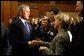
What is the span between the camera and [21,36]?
2543mm

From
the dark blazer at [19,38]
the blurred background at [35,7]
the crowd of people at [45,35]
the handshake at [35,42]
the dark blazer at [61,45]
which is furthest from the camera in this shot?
the blurred background at [35,7]

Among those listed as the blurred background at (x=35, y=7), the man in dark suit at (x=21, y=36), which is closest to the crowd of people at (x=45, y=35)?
the man in dark suit at (x=21, y=36)

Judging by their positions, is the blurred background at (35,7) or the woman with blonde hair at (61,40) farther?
the blurred background at (35,7)

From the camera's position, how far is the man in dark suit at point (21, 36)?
8.11 ft

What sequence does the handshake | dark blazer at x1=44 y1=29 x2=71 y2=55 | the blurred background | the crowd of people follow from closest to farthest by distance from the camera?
the crowd of people → dark blazer at x1=44 y1=29 x2=71 y2=55 → the handshake → the blurred background

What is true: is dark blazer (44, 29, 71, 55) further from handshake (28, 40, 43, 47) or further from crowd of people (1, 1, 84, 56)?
A: handshake (28, 40, 43, 47)

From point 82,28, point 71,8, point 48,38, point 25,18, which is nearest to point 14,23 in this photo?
point 25,18

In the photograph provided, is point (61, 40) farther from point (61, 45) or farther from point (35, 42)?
point (35, 42)

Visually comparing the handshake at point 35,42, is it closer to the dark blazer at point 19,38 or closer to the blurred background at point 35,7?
the dark blazer at point 19,38

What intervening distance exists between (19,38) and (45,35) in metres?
0.60

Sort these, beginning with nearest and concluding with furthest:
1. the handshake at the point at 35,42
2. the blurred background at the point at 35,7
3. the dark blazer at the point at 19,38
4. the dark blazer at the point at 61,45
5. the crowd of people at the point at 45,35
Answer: the crowd of people at the point at 45,35 → the dark blazer at the point at 61,45 → the handshake at the point at 35,42 → the dark blazer at the point at 19,38 → the blurred background at the point at 35,7

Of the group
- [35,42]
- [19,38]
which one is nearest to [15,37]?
[19,38]

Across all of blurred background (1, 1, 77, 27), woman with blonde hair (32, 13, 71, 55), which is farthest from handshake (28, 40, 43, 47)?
blurred background (1, 1, 77, 27)

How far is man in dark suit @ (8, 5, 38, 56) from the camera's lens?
8.11ft
